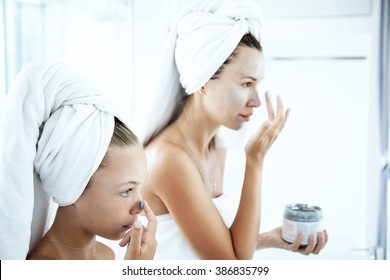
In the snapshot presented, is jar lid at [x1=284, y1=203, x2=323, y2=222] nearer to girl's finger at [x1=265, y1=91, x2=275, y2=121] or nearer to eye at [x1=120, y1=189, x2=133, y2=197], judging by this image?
girl's finger at [x1=265, y1=91, x2=275, y2=121]

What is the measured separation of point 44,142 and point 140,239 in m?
0.23

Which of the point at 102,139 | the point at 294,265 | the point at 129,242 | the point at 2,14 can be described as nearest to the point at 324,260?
the point at 294,265

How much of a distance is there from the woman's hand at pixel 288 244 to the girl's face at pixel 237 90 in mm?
248

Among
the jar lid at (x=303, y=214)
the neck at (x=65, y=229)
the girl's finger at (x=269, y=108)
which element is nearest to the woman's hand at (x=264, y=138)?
the girl's finger at (x=269, y=108)

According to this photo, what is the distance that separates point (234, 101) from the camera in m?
0.87

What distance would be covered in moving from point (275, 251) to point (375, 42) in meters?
0.49

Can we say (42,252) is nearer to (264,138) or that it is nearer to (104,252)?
(104,252)

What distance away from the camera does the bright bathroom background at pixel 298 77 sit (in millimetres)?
913

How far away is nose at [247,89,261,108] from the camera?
877 mm

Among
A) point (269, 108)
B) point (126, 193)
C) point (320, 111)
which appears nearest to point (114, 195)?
point (126, 193)

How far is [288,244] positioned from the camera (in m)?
0.89

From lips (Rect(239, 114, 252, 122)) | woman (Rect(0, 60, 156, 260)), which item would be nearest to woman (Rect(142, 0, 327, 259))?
lips (Rect(239, 114, 252, 122))

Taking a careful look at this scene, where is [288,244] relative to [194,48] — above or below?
below

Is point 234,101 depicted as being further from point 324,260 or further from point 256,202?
point 324,260
